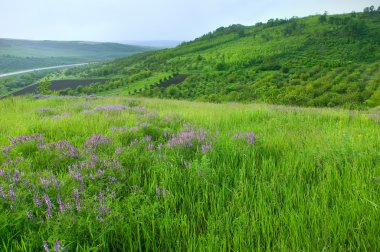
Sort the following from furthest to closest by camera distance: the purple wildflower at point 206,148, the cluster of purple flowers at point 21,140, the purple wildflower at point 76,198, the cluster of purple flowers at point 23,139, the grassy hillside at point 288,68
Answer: the grassy hillside at point 288,68 → the cluster of purple flowers at point 23,139 → the cluster of purple flowers at point 21,140 → the purple wildflower at point 206,148 → the purple wildflower at point 76,198

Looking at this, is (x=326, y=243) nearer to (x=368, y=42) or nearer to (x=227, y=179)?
(x=227, y=179)

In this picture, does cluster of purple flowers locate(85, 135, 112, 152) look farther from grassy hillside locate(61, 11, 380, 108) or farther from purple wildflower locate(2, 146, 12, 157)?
grassy hillside locate(61, 11, 380, 108)

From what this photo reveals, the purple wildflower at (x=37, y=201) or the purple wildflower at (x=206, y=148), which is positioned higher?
the purple wildflower at (x=37, y=201)

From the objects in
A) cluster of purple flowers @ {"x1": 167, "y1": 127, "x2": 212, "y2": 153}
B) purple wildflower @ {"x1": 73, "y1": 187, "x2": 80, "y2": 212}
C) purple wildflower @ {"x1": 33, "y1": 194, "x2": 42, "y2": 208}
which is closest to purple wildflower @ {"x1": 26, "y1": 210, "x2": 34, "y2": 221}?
purple wildflower @ {"x1": 33, "y1": 194, "x2": 42, "y2": 208}

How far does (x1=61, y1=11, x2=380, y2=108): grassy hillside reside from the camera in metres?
68.1

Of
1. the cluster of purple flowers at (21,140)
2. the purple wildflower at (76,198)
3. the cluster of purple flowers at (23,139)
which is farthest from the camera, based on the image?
the cluster of purple flowers at (23,139)

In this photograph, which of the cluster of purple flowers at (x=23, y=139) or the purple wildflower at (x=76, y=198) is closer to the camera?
the purple wildflower at (x=76, y=198)

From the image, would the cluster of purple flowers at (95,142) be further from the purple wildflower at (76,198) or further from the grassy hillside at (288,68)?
the grassy hillside at (288,68)

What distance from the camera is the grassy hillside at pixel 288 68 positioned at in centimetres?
6814

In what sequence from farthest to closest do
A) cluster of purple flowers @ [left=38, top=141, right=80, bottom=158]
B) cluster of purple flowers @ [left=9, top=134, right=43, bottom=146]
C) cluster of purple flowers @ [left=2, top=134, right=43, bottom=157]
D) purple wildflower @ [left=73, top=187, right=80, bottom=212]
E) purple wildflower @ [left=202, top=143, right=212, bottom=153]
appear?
cluster of purple flowers @ [left=9, top=134, right=43, bottom=146] < cluster of purple flowers @ [left=2, top=134, right=43, bottom=157] < purple wildflower @ [left=202, top=143, right=212, bottom=153] < cluster of purple flowers @ [left=38, top=141, right=80, bottom=158] < purple wildflower @ [left=73, top=187, right=80, bottom=212]

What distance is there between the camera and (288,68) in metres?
103

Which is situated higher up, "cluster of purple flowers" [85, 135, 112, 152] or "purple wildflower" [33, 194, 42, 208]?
"purple wildflower" [33, 194, 42, 208]

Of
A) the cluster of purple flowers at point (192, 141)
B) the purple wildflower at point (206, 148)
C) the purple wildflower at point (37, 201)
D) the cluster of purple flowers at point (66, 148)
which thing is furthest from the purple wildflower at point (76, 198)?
the purple wildflower at point (206, 148)

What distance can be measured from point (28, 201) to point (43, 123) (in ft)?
12.5
